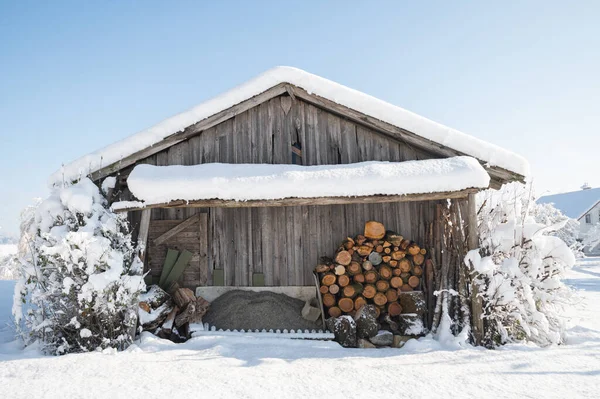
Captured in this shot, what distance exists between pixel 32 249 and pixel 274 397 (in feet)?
A: 14.7

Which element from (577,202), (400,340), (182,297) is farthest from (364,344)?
(577,202)

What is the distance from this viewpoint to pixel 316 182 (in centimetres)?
602

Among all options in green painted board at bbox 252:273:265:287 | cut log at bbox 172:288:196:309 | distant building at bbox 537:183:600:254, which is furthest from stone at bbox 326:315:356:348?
distant building at bbox 537:183:600:254

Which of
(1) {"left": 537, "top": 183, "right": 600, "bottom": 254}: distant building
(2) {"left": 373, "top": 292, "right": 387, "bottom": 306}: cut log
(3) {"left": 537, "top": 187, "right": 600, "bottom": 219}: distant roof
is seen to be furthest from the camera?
(3) {"left": 537, "top": 187, "right": 600, "bottom": 219}: distant roof

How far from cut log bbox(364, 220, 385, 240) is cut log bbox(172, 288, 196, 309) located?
3433 millimetres

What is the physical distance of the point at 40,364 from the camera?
4.86 m

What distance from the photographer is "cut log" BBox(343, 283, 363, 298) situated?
22.5 feet

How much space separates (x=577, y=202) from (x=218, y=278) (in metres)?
42.4

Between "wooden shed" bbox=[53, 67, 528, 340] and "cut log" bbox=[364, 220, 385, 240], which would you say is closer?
"wooden shed" bbox=[53, 67, 528, 340]

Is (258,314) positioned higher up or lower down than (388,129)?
lower down

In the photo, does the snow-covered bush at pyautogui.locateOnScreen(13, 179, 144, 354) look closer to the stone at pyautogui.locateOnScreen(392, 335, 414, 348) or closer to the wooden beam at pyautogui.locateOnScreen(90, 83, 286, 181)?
the wooden beam at pyautogui.locateOnScreen(90, 83, 286, 181)

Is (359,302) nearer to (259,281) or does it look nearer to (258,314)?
(258,314)

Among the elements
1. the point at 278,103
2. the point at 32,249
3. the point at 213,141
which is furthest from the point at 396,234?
the point at 32,249

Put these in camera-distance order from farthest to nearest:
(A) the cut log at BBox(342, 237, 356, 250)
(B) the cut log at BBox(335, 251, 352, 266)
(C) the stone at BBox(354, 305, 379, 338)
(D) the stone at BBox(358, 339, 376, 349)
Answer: (A) the cut log at BBox(342, 237, 356, 250) < (B) the cut log at BBox(335, 251, 352, 266) < (C) the stone at BBox(354, 305, 379, 338) < (D) the stone at BBox(358, 339, 376, 349)
